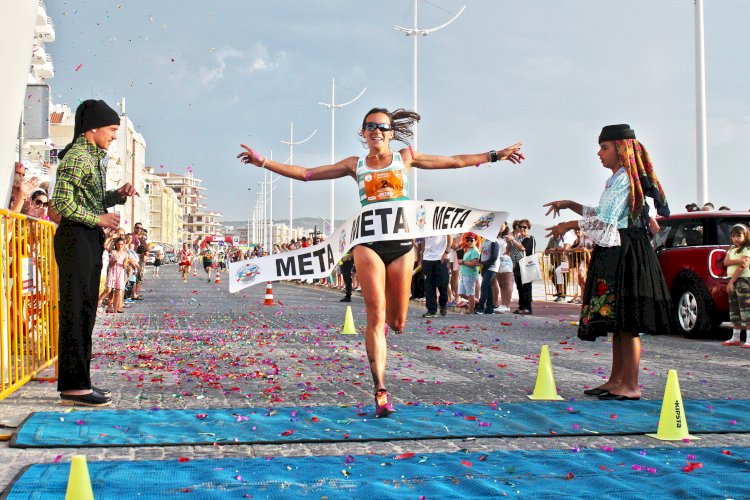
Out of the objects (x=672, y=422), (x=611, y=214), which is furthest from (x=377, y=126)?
(x=672, y=422)

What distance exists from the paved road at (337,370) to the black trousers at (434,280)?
213cm

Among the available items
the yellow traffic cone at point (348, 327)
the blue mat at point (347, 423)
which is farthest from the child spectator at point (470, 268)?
the blue mat at point (347, 423)

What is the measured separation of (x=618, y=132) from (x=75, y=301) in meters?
4.51

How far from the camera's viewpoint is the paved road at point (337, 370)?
5090 mm

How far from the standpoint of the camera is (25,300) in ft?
24.1

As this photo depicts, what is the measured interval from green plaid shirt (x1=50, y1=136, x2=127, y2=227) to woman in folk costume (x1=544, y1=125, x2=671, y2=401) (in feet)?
12.9

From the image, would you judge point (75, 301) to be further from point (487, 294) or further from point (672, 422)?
point (487, 294)

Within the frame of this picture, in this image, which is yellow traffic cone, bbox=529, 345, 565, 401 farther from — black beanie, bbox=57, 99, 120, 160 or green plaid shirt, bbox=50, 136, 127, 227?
black beanie, bbox=57, 99, 120, 160

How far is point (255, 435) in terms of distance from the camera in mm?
5188

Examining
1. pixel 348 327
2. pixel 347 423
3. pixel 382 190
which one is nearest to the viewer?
pixel 347 423

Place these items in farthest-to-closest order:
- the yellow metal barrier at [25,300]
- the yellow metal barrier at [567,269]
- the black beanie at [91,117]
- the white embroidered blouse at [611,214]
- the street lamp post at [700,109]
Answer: the street lamp post at [700,109]
the yellow metal barrier at [567,269]
the white embroidered blouse at [611,214]
the yellow metal barrier at [25,300]
the black beanie at [91,117]

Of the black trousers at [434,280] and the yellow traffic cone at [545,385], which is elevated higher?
the black trousers at [434,280]

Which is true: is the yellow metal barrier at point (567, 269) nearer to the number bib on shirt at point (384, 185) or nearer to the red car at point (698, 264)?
the red car at point (698, 264)

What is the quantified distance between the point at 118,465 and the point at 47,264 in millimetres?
4306
